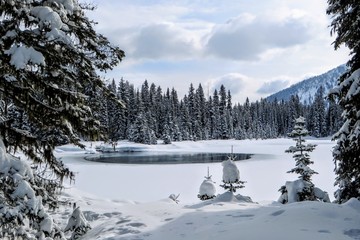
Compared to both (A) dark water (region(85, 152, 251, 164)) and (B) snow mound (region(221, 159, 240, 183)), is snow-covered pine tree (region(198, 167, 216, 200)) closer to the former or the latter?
(B) snow mound (region(221, 159, 240, 183))

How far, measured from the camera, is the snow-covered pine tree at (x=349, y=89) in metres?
9.84

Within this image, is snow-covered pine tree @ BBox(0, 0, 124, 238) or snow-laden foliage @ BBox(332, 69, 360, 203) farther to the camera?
snow-laden foliage @ BBox(332, 69, 360, 203)

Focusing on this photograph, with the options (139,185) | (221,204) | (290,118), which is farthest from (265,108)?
(221,204)

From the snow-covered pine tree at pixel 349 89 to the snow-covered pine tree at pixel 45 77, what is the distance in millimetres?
6220

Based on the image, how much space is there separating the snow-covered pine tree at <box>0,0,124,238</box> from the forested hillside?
251 feet

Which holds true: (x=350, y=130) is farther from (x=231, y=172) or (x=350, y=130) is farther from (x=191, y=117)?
(x=191, y=117)

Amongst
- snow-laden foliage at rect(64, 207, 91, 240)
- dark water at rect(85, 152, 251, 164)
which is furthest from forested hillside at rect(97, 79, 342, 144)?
snow-laden foliage at rect(64, 207, 91, 240)

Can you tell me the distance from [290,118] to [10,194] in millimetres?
134370

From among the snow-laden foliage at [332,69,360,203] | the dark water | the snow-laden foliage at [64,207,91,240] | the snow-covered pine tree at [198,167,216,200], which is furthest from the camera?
the dark water

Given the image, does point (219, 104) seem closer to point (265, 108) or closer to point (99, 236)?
point (265, 108)

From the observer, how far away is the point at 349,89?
9758mm

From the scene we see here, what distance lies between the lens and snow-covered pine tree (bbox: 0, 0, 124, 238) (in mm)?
5242

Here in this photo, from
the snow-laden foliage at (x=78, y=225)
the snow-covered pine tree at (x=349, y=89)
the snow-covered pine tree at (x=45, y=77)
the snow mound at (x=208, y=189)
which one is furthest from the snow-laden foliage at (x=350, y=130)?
the snow mound at (x=208, y=189)

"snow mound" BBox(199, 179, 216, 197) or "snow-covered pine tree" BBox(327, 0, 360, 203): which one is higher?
"snow-covered pine tree" BBox(327, 0, 360, 203)
